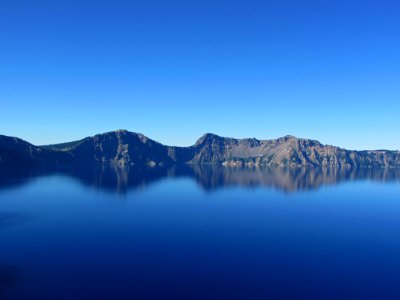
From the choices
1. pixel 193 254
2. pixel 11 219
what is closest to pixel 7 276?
pixel 193 254

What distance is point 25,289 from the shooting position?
196 feet

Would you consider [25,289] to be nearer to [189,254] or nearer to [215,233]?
[189,254]

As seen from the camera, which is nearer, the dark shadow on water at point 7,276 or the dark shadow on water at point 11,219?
the dark shadow on water at point 7,276

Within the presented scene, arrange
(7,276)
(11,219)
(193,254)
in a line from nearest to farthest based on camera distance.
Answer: (7,276), (193,254), (11,219)

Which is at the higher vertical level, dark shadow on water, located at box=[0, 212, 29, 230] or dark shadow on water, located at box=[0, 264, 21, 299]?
dark shadow on water, located at box=[0, 212, 29, 230]

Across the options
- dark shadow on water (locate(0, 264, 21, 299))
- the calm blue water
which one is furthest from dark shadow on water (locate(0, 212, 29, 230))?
dark shadow on water (locate(0, 264, 21, 299))

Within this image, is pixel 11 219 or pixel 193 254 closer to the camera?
pixel 193 254

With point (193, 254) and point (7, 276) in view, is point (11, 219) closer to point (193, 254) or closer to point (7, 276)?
point (7, 276)

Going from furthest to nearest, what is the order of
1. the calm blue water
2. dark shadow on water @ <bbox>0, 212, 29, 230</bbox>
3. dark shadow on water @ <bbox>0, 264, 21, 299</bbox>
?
1. dark shadow on water @ <bbox>0, 212, 29, 230</bbox>
2. the calm blue water
3. dark shadow on water @ <bbox>0, 264, 21, 299</bbox>

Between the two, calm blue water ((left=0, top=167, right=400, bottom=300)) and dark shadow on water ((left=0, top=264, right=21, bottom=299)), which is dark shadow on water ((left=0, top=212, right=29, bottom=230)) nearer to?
calm blue water ((left=0, top=167, right=400, bottom=300))

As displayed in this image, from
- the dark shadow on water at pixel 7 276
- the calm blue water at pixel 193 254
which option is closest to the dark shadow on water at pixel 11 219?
the calm blue water at pixel 193 254

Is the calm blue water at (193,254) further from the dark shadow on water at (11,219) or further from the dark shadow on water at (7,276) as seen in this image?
the dark shadow on water at (11,219)

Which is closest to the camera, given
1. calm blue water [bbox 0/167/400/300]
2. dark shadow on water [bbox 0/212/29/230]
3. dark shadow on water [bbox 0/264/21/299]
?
dark shadow on water [bbox 0/264/21/299]

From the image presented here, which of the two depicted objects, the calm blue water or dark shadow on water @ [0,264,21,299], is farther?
the calm blue water
